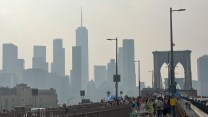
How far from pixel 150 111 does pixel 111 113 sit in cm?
289

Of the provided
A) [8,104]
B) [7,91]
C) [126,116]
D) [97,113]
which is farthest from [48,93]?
[97,113]

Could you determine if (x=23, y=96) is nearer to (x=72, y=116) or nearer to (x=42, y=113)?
(x=42, y=113)

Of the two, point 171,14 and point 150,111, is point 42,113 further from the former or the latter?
point 171,14

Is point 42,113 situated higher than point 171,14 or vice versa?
point 171,14

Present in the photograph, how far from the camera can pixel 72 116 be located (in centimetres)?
2308

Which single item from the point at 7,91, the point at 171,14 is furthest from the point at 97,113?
the point at 7,91

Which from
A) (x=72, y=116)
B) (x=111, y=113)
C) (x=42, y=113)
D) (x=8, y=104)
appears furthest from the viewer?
(x=8, y=104)

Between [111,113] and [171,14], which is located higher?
[171,14]

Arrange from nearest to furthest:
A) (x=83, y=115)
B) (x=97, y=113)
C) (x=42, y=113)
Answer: (x=83, y=115) → (x=97, y=113) → (x=42, y=113)

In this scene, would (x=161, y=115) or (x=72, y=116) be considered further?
(x=161, y=115)

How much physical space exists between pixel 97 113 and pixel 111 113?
6071mm

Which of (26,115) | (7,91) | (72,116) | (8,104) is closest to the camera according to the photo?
(72,116)

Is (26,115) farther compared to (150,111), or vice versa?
(150,111)

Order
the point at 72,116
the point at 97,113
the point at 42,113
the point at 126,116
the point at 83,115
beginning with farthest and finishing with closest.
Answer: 1. the point at 126,116
2. the point at 42,113
3. the point at 97,113
4. the point at 83,115
5. the point at 72,116
